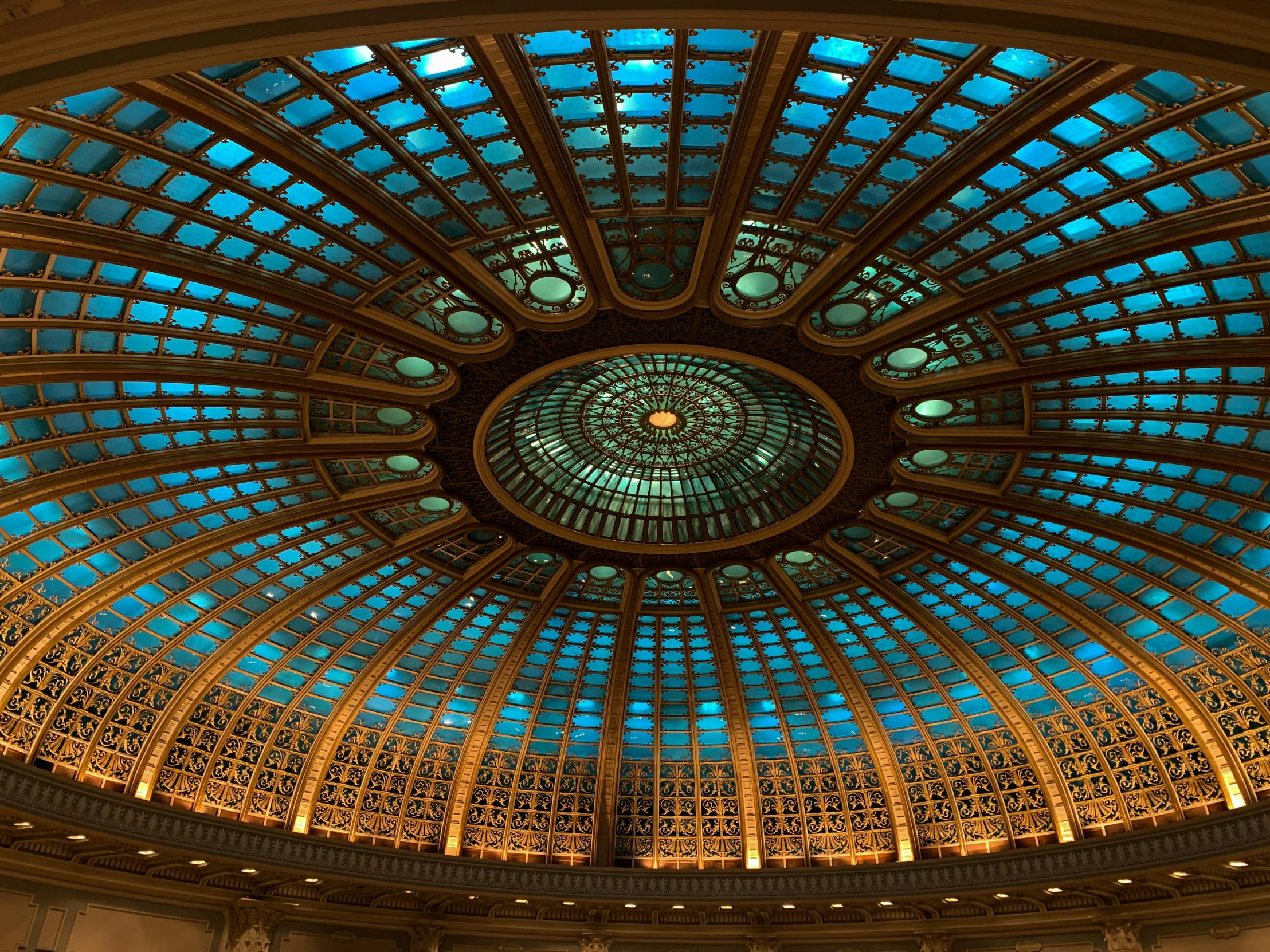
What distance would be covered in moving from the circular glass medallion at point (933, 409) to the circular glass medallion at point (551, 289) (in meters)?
9.84

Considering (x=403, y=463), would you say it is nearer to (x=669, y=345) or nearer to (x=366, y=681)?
(x=669, y=345)

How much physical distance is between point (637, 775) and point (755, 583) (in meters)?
9.89

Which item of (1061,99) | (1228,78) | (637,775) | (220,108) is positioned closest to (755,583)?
(637,775)

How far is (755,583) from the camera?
32.5m

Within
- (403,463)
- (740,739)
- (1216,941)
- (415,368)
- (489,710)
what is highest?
(415,368)

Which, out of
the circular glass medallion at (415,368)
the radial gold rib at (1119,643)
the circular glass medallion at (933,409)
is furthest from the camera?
the radial gold rib at (1119,643)

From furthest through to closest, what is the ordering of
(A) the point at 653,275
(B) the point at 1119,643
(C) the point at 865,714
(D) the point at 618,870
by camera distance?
(C) the point at 865,714
(D) the point at 618,870
(B) the point at 1119,643
(A) the point at 653,275

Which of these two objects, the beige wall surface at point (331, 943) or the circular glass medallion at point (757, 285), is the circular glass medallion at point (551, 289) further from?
Result: the beige wall surface at point (331, 943)

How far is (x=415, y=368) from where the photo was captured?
23.6 metres

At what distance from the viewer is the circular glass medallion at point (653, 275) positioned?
20.8 m

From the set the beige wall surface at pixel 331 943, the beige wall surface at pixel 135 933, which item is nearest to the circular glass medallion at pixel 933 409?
the beige wall surface at pixel 331 943

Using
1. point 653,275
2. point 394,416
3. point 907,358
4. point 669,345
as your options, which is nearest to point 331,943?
point 394,416

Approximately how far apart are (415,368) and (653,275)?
6.95 m

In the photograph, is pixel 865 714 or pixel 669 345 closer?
pixel 669 345
